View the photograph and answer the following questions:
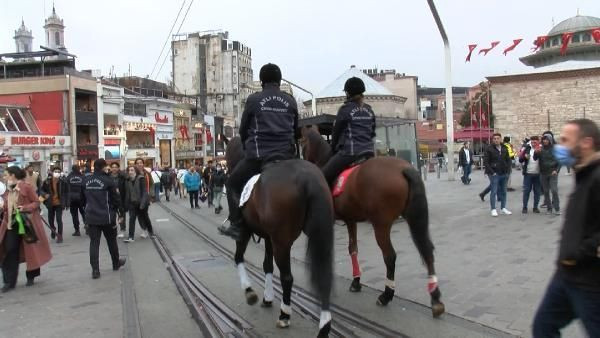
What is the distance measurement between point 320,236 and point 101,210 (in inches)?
225

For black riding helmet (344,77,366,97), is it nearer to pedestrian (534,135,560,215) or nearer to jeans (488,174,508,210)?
jeans (488,174,508,210)

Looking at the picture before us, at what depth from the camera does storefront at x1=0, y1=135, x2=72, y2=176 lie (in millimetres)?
37312

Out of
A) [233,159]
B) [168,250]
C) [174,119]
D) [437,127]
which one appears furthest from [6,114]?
[437,127]

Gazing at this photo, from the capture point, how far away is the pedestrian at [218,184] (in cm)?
1941

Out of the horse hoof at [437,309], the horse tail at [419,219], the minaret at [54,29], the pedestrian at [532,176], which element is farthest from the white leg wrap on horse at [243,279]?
the minaret at [54,29]

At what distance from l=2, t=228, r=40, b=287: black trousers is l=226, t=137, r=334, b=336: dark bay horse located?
194 inches

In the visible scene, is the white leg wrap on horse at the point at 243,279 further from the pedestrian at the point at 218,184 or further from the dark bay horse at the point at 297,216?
the pedestrian at the point at 218,184

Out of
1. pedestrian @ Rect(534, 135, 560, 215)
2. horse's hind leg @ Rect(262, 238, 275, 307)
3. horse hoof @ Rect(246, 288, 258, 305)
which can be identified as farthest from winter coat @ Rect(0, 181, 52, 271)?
pedestrian @ Rect(534, 135, 560, 215)

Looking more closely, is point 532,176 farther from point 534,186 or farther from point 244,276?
point 244,276

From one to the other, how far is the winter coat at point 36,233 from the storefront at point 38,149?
29.6 meters

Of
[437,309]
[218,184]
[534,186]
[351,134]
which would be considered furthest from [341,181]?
[218,184]

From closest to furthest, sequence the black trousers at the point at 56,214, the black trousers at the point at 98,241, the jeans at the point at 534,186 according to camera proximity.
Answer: the black trousers at the point at 98,241 < the jeans at the point at 534,186 < the black trousers at the point at 56,214

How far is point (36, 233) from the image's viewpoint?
27.7ft

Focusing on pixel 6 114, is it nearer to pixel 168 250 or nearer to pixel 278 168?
pixel 168 250
